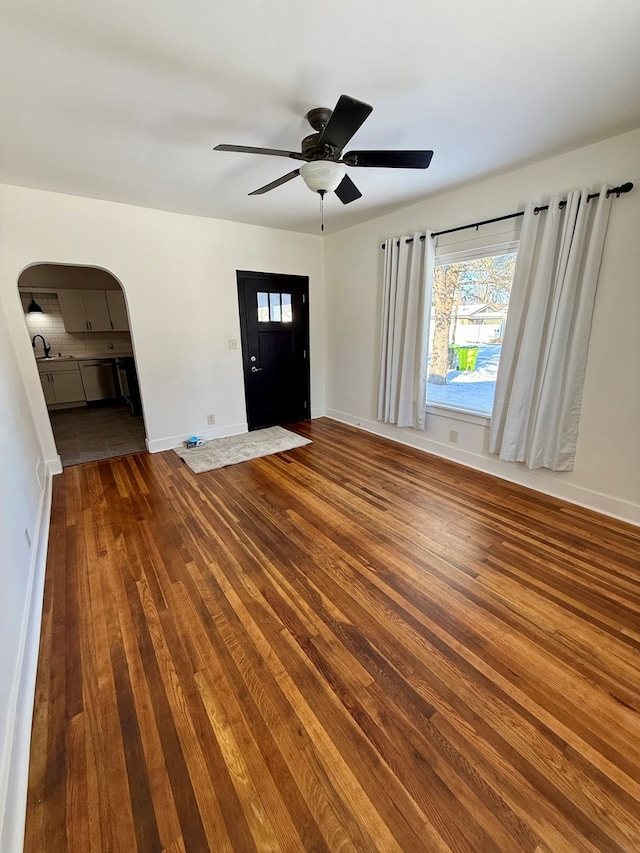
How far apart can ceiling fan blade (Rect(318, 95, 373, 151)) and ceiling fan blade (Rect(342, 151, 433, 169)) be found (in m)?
0.10

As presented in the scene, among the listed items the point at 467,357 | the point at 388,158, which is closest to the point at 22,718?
the point at 388,158

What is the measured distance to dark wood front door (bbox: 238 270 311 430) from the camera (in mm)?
4602

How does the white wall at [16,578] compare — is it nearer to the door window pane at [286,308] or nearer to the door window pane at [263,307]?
the door window pane at [263,307]

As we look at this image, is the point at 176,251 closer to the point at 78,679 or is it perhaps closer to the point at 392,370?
the point at 392,370

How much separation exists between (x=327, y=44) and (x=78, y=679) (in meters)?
3.07

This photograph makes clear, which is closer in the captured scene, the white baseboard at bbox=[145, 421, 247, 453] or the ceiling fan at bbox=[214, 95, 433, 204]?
the ceiling fan at bbox=[214, 95, 433, 204]

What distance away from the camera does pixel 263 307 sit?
185 inches

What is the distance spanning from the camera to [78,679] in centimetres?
152

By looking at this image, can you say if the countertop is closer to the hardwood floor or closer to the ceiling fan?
the hardwood floor

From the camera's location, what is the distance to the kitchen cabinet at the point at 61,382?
6023mm

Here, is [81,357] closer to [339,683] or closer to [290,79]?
[290,79]

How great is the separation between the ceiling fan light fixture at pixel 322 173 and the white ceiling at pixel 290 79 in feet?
1.08

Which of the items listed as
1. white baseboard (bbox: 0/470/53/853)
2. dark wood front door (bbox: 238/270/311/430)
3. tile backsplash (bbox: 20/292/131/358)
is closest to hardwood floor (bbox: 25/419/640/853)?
white baseboard (bbox: 0/470/53/853)

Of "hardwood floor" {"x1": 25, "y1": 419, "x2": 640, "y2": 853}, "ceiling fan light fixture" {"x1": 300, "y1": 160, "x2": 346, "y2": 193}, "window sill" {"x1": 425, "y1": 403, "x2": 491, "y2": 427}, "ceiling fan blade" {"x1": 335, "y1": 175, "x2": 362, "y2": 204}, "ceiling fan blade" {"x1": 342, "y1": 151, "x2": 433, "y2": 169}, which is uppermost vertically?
"ceiling fan blade" {"x1": 335, "y1": 175, "x2": 362, "y2": 204}
